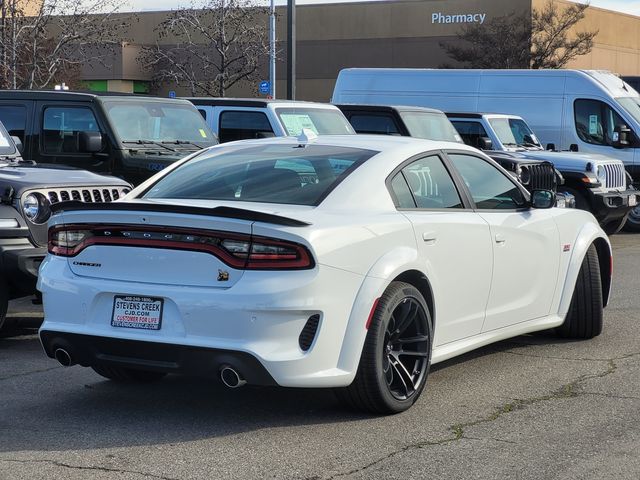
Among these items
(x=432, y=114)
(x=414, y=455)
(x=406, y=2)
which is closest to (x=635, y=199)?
(x=432, y=114)

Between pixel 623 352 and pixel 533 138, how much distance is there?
10943 millimetres

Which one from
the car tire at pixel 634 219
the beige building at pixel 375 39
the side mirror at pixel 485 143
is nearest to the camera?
the side mirror at pixel 485 143

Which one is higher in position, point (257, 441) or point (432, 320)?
point (432, 320)

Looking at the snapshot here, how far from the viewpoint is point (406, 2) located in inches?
2094

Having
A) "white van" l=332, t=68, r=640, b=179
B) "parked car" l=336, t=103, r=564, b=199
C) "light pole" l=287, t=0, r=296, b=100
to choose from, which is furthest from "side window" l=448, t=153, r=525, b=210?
"light pole" l=287, t=0, r=296, b=100

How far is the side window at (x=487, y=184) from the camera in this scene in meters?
7.25

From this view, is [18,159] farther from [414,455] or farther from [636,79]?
[636,79]

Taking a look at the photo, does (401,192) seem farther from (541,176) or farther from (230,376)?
(541,176)

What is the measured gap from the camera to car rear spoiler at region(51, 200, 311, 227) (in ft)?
18.0

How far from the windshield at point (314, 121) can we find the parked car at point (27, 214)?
18.8 feet

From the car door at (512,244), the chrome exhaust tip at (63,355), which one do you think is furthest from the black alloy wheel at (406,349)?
the chrome exhaust tip at (63,355)

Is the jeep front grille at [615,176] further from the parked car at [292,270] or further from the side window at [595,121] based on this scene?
the parked car at [292,270]

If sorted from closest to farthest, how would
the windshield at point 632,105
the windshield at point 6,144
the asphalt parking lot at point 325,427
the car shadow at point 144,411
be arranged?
the asphalt parking lot at point 325,427
the car shadow at point 144,411
the windshield at point 6,144
the windshield at point 632,105

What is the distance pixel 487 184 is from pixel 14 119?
658cm
